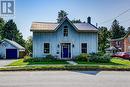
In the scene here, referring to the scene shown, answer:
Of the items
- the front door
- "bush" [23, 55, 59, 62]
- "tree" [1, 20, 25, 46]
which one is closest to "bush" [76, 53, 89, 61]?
the front door

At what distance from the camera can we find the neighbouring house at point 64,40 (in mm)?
36281

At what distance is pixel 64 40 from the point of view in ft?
121

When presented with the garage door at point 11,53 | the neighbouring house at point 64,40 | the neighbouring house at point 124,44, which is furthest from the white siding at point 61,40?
the neighbouring house at point 124,44

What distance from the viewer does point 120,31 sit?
114 m

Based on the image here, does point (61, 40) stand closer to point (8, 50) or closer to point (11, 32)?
point (8, 50)

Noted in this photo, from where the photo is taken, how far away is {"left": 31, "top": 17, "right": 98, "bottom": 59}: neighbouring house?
3628 cm

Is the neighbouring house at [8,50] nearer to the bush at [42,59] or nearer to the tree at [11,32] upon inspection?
the bush at [42,59]

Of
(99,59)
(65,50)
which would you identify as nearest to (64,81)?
(99,59)

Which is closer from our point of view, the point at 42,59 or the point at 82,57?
the point at 42,59

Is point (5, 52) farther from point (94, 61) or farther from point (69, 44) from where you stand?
point (94, 61)

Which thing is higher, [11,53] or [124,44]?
[124,44]

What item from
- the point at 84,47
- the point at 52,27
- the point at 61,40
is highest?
the point at 52,27

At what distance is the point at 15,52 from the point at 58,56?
1773 cm

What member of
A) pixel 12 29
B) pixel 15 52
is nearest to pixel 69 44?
pixel 15 52
